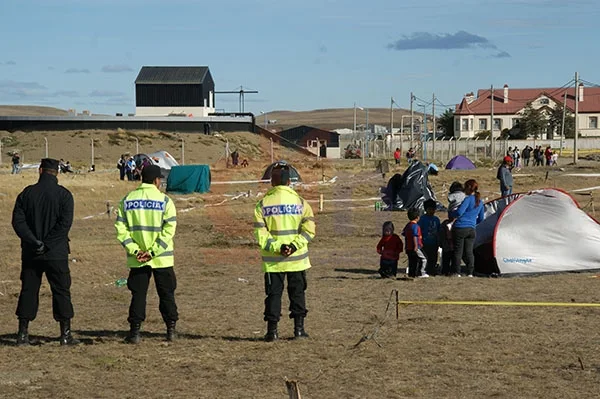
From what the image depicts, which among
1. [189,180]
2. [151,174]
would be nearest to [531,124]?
[189,180]

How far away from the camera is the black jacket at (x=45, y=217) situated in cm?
1023

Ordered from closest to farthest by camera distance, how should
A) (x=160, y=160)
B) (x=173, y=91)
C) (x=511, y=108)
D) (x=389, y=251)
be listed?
(x=389, y=251)
(x=160, y=160)
(x=173, y=91)
(x=511, y=108)

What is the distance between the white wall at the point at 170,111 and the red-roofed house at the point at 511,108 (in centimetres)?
3523

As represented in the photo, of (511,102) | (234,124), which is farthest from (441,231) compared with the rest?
(511,102)

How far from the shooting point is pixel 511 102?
125000mm

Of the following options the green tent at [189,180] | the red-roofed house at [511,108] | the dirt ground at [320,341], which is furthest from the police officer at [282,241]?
the red-roofed house at [511,108]

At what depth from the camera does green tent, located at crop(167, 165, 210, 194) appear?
3941cm

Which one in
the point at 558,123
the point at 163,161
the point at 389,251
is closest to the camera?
the point at 389,251

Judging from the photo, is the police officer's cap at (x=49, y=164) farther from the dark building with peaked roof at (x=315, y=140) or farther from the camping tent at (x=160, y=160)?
the dark building with peaked roof at (x=315, y=140)

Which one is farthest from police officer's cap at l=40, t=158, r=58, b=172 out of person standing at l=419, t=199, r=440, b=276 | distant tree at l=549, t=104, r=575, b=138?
distant tree at l=549, t=104, r=575, b=138

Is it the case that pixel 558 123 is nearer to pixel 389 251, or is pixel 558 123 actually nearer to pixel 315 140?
pixel 315 140

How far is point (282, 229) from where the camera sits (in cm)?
1028

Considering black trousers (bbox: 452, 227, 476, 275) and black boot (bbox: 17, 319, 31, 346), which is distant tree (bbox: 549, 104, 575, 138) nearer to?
black trousers (bbox: 452, 227, 476, 275)

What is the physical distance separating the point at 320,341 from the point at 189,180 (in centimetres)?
2954
